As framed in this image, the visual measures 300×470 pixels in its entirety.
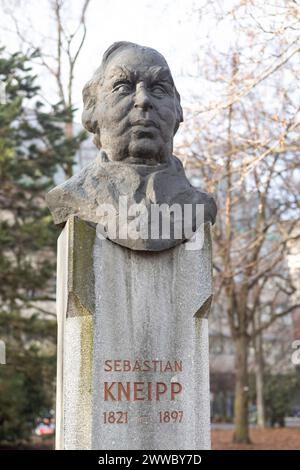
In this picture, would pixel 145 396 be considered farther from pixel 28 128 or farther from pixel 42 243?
pixel 28 128

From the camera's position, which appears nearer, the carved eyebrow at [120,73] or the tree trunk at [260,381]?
the carved eyebrow at [120,73]

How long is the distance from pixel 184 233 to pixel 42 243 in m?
8.49

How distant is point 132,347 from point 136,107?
6.95 feet

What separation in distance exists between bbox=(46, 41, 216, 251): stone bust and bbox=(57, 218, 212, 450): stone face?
1.09ft

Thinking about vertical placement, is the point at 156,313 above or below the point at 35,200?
below

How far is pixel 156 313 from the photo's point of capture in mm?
5285

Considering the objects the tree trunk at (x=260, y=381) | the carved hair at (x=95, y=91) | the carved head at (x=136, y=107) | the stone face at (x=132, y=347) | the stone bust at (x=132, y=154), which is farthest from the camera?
the tree trunk at (x=260, y=381)

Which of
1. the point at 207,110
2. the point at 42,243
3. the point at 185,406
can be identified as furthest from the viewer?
the point at 42,243

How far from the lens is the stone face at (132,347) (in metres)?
5.05

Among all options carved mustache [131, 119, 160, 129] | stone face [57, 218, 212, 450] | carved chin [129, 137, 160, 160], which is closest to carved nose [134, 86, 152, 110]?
carved mustache [131, 119, 160, 129]

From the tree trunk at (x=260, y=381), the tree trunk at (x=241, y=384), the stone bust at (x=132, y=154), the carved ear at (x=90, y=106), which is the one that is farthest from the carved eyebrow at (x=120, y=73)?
the tree trunk at (x=260, y=381)

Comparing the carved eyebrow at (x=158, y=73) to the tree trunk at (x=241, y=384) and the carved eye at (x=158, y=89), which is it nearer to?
the carved eye at (x=158, y=89)
